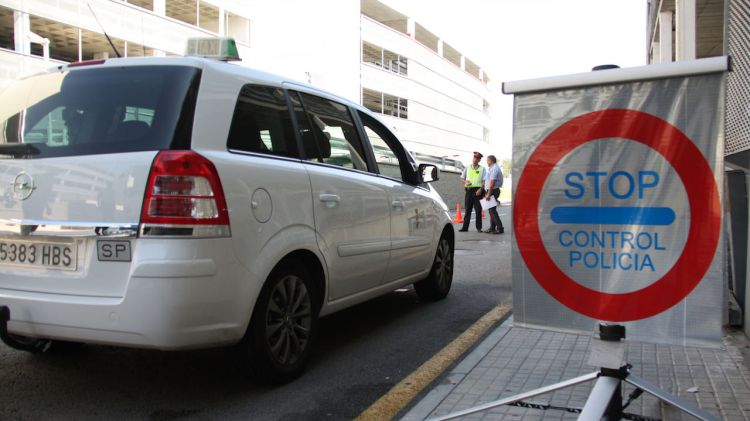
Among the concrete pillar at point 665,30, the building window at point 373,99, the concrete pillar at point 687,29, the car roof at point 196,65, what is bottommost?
the car roof at point 196,65

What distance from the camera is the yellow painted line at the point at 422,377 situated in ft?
10.7

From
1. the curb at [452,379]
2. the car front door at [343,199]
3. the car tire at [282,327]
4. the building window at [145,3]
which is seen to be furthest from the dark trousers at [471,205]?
the building window at [145,3]

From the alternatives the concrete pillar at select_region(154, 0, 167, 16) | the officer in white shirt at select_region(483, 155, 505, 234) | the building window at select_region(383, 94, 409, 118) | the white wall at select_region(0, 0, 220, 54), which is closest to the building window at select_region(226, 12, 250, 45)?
the white wall at select_region(0, 0, 220, 54)

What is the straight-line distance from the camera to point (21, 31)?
2317 centimetres

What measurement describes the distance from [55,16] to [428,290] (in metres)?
24.0

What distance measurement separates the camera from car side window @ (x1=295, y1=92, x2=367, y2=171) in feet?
13.5

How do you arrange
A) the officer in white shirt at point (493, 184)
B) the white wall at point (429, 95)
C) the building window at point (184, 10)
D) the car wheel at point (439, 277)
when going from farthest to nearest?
1. the white wall at point (429, 95)
2. the building window at point (184, 10)
3. the officer in white shirt at point (493, 184)
4. the car wheel at point (439, 277)

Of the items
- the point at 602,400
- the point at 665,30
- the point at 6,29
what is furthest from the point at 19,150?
the point at 6,29

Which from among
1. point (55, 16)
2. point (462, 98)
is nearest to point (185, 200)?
point (55, 16)

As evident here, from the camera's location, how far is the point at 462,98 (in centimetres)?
5744

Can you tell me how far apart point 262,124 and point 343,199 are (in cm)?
79

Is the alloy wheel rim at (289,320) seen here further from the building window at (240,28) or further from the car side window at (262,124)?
the building window at (240,28)

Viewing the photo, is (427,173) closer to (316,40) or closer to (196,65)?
(196,65)

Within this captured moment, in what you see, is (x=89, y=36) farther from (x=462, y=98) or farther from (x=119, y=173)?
(x=462, y=98)
